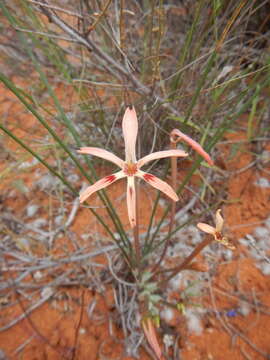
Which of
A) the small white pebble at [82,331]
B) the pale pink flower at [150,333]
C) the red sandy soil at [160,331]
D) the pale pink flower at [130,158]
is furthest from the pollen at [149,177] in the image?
the small white pebble at [82,331]

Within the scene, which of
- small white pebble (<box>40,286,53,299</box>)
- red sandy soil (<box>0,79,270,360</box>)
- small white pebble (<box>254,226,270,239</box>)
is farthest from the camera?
small white pebble (<box>254,226,270,239</box>)

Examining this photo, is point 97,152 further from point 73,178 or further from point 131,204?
point 73,178

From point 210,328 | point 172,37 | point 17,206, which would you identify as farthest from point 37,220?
point 172,37

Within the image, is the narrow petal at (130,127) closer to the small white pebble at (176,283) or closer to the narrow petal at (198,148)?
the narrow petal at (198,148)

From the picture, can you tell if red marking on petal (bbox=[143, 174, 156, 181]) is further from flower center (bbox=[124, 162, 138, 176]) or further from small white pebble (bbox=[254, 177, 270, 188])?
small white pebble (bbox=[254, 177, 270, 188])

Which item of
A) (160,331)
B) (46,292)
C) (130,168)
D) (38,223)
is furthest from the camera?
(38,223)

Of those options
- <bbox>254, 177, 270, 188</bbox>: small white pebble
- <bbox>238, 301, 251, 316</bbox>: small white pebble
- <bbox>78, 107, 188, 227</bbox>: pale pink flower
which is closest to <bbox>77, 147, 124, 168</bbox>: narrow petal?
<bbox>78, 107, 188, 227</bbox>: pale pink flower

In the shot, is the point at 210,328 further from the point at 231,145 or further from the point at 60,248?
the point at 231,145

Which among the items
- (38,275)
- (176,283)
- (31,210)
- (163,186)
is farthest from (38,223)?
(163,186)

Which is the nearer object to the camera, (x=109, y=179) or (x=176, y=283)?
(x=109, y=179)
